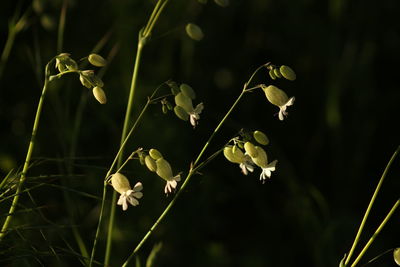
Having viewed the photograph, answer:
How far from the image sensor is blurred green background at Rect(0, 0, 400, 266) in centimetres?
300

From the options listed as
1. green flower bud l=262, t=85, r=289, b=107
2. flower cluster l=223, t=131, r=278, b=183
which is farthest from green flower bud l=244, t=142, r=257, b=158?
green flower bud l=262, t=85, r=289, b=107

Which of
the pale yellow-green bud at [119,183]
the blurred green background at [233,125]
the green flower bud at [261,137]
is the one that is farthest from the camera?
the blurred green background at [233,125]

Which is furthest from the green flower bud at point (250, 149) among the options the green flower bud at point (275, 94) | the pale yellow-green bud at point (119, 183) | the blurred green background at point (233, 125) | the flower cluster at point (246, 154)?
the blurred green background at point (233, 125)

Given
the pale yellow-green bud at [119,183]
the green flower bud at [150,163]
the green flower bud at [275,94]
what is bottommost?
the pale yellow-green bud at [119,183]

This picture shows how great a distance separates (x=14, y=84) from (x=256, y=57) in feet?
4.51

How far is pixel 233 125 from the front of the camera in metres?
3.43

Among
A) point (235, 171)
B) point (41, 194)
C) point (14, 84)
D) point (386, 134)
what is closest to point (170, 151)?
point (235, 171)

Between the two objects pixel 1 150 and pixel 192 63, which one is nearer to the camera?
pixel 1 150

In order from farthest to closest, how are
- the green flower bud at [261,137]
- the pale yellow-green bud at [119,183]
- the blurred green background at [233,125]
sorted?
1. the blurred green background at [233,125]
2. the green flower bud at [261,137]
3. the pale yellow-green bud at [119,183]

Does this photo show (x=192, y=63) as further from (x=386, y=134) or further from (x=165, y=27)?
(x=386, y=134)

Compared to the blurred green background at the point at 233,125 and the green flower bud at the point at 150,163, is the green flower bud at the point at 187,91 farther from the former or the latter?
the blurred green background at the point at 233,125

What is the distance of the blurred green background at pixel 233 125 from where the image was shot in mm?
3002

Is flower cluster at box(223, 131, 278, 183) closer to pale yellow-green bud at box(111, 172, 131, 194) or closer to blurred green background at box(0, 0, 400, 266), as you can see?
Answer: pale yellow-green bud at box(111, 172, 131, 194)

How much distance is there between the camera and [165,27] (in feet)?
13.2
